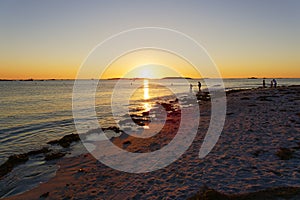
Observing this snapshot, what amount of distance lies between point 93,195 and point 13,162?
757cm

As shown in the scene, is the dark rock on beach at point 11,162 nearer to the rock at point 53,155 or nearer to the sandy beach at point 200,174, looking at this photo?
the rock at point 53,155

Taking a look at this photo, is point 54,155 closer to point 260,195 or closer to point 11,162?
point 11,162

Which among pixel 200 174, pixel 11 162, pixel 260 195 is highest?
pixel 260 195

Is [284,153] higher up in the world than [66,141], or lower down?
higher up

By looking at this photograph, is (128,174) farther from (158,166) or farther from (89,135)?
(89,135)

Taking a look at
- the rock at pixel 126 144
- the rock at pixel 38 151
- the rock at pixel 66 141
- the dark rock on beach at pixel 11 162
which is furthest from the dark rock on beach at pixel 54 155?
the rock at pixel 126 144

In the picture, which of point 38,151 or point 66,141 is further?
point 66,141

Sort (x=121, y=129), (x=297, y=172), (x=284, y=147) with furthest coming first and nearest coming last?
(x=121, y=129)
(x=284, y=147)
(x=297, y=172)

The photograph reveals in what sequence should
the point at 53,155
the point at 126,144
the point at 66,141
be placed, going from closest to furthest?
the point at 53,155
the point at 126,144
the point at 66,141

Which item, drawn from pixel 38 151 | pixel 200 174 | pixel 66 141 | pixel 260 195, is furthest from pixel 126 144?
pixel 260 195

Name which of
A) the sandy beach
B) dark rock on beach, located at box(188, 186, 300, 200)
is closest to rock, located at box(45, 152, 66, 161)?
the sandy beach

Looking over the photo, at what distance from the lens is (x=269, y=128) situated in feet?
50.9

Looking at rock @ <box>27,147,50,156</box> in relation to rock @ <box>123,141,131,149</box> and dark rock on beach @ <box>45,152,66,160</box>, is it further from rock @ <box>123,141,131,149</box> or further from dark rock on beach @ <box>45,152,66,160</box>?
rock @ <box>123,141,131,149</box>

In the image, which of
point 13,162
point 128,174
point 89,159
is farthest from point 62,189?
point 13,162
